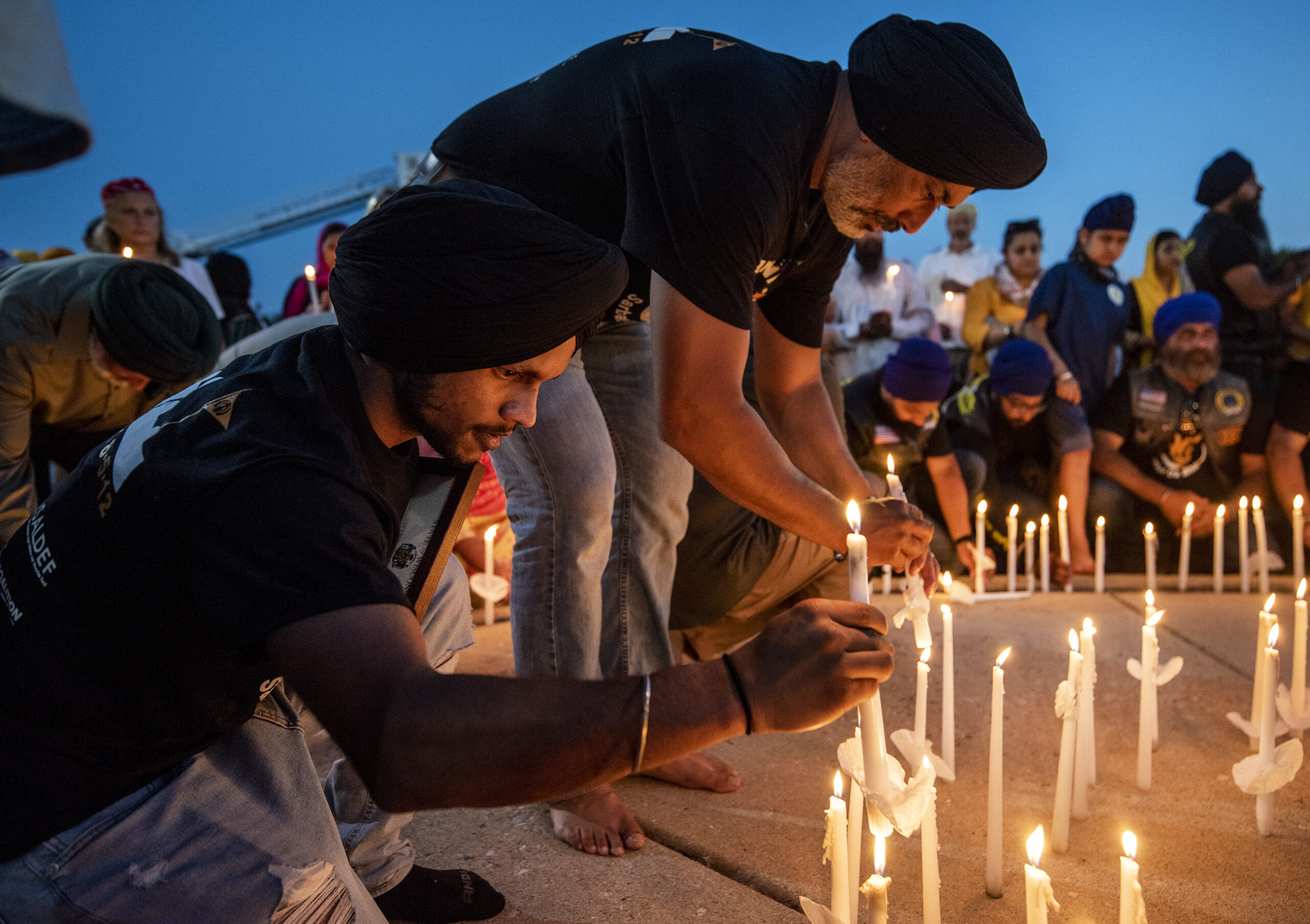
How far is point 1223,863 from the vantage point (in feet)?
6.81

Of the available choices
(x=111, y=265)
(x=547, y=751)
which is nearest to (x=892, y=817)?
(x=547, y=751)

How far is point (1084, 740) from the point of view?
2293mm

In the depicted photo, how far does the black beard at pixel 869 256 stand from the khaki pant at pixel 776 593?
3.78 metres

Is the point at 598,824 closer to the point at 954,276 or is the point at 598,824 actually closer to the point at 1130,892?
the point at 1130,892

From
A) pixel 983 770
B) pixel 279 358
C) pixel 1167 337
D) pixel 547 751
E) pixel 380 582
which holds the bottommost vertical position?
pixel 983 770

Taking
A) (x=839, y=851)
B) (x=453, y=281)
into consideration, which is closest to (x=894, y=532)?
(x=839, y=851)

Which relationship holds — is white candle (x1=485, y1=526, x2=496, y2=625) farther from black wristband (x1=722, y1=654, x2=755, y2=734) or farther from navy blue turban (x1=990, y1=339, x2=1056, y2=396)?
navy blue turban (x1=990, y1=339, x2=1056, y2=396)

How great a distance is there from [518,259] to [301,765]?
0.83 metres

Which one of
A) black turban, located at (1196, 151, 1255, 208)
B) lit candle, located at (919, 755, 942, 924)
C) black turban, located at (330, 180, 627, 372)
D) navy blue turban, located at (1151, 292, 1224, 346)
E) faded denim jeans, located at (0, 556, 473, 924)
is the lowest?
lit candle, located at (919, 755, 942, 924)

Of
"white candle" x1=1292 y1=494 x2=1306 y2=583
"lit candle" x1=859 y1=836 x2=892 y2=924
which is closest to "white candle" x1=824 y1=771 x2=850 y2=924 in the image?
"lit candle" x1=859 y1=836 x2=892 y2=924

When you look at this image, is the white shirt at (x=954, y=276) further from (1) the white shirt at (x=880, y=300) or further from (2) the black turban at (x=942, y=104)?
(2) the black turban at (x=942, y=104)

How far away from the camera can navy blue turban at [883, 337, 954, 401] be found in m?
4.56

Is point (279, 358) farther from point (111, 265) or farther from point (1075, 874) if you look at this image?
point (111, 265)

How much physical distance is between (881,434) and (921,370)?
16.5 inches
